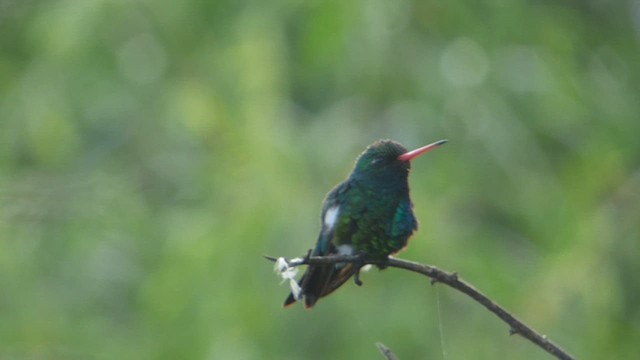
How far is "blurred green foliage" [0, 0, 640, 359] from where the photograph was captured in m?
6.50

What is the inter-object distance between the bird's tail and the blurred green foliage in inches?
106

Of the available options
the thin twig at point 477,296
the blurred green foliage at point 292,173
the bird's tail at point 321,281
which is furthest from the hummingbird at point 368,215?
the blurred green foliage at point 292,173

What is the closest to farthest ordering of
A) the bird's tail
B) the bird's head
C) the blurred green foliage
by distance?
1. the bird's tail
2. the bird's head
3. the blurred green foliage

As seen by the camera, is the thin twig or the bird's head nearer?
the thin twig

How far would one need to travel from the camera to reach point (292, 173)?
6.57m

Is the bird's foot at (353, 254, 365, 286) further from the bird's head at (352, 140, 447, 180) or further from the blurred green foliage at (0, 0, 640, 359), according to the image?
Result: the blurred green foliage at (0, 0, 640, 359)

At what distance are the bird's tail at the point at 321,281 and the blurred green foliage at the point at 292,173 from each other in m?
2.70

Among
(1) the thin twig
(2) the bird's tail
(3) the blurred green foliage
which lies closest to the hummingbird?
(2) the bird's tail

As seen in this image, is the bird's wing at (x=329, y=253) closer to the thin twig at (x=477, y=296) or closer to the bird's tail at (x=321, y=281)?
the bird's tail at (x=321, y=281)

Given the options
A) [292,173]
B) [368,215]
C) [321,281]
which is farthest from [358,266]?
[292,173]

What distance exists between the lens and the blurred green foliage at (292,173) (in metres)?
6.50

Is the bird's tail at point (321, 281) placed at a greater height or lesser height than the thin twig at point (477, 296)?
greater

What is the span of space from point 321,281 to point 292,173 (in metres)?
3.17

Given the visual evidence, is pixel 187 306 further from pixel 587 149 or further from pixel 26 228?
pixel 587 149
